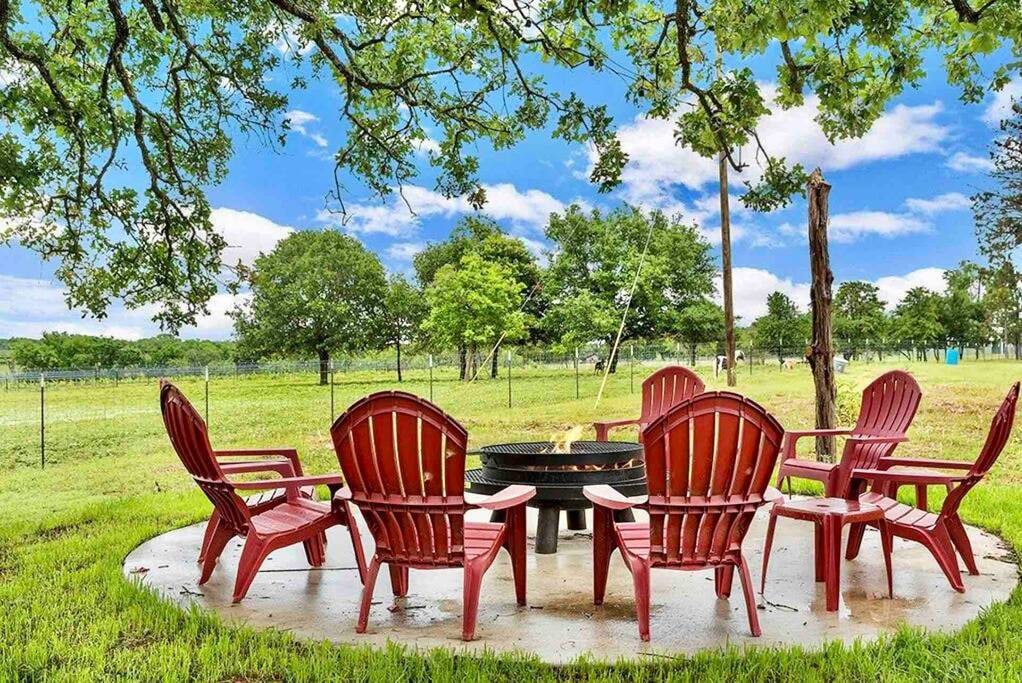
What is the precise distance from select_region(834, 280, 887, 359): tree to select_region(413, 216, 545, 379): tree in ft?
54.2

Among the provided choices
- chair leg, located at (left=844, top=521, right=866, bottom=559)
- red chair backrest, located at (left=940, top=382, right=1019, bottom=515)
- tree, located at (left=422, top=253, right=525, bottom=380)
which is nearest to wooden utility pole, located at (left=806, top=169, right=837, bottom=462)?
chair leg, located at (left=844, top=521, right=866, bottom=559)

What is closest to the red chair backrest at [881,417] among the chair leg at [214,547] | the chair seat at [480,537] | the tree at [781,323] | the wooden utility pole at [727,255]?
the chair seat at [480,537]

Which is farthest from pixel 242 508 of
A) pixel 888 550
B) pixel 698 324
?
pixel 698 324

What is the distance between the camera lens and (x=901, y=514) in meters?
3.73

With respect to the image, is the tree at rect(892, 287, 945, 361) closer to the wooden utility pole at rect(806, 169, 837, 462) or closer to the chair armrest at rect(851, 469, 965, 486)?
the wooden utility pole at rect(806, 169, 837, 462)

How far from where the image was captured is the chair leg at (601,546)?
335cm

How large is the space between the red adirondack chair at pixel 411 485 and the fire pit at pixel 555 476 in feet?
3.19

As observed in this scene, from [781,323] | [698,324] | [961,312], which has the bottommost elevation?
[698,324]

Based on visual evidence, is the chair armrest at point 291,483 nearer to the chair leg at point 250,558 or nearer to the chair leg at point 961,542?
the chair leg at point 250,558

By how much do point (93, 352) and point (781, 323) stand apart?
78.6ft

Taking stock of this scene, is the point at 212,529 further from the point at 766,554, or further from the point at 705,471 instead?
the point at 766,554

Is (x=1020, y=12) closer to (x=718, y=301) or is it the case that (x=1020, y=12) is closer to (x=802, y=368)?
(x=802, y=368)

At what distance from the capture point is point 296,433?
13094 millimetres

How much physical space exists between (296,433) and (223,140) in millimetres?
6344
